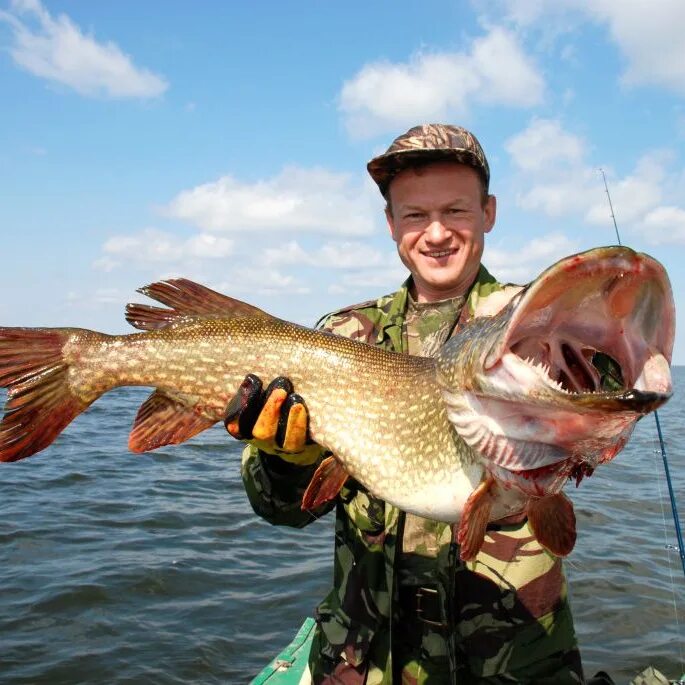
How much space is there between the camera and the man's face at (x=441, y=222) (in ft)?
9.71

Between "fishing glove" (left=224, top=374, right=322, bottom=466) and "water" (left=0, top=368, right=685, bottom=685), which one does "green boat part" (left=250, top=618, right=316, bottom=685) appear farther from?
"fishing glove" (left=224, top=374, right=322, bottom=466)

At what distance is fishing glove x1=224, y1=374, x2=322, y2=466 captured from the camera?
7.56 ft

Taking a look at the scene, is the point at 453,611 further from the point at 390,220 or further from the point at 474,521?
the point at 390,220

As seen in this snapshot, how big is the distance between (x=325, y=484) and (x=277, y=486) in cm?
42

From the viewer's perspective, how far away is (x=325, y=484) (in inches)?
92.0

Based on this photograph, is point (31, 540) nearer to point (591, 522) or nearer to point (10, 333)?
point (10, 333)

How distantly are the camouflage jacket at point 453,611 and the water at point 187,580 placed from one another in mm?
2421

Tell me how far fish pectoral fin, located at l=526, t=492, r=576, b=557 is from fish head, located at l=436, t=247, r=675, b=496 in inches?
5.0

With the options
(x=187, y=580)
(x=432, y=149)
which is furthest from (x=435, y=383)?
(x=187, y=580)

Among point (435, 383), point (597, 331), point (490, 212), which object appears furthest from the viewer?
point (490, 212)

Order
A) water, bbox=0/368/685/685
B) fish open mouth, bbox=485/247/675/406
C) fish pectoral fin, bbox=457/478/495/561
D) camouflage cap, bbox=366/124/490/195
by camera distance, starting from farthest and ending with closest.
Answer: water, bbox=0/368/685/685 → camouflage cap, bbox=366/124/490/195 → fish pectoral fin, bbox=457/478/495/561 → fish open mouth, bbox=485/247/675/406

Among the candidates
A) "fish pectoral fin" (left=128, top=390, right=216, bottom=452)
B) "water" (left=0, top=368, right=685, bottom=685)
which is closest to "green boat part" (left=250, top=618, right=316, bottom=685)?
"water" (left=0, top=368, right=685, bottom=685)

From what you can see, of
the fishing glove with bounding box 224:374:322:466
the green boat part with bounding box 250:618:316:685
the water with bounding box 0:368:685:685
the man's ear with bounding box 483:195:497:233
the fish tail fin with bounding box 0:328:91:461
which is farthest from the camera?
the water with bounding box 0:368:685:685

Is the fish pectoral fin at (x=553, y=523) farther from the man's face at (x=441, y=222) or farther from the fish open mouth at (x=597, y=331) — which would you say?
the man's face at (x=441, y=222)
